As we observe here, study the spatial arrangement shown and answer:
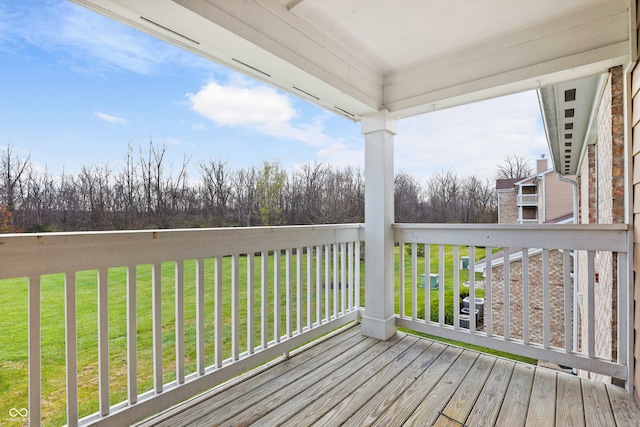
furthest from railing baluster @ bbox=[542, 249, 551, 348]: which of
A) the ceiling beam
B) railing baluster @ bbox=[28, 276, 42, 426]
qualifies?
railing baluster @ bbox=[28, 276, 42, 426]

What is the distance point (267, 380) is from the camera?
7.48ft

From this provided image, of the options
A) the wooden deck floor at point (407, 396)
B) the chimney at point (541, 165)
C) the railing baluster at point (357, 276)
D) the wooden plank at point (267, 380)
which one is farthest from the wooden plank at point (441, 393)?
the chimney at point (541, 165)

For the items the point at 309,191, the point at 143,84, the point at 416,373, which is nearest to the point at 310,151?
the point at 309,191

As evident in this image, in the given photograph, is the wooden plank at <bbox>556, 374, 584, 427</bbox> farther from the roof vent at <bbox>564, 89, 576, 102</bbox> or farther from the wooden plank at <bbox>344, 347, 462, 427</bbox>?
the roof vent at <bbox>564, 89, 576, 102</bbox>

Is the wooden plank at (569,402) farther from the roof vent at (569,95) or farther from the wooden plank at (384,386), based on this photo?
the roof vent at (569,95)

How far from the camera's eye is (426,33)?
7.70ft

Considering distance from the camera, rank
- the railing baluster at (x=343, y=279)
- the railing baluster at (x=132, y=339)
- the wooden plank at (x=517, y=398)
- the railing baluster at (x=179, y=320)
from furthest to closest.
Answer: the railing baluster at (x=343, y=279) → the railing baluster at (x=179, y=320) → the wooden plank at (x=517, y=398) → the railing baluster at (x=132, y=339)

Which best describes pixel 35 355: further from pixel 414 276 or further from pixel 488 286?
pixel 488 286

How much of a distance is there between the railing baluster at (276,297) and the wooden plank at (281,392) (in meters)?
0.35

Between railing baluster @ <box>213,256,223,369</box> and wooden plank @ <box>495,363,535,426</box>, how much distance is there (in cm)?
172

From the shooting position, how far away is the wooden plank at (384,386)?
74.2 inches

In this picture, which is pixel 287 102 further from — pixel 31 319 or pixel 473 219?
pixel 31 319

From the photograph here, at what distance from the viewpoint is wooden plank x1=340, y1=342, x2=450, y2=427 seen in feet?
6.04

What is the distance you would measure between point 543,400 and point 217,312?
7.11ft
